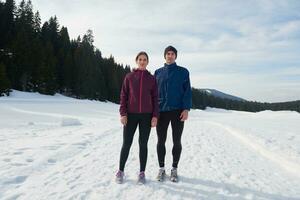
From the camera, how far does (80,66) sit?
70.2 m

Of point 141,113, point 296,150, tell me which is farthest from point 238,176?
point 296,150

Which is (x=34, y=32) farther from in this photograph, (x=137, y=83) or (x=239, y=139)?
(x=137, y=83)

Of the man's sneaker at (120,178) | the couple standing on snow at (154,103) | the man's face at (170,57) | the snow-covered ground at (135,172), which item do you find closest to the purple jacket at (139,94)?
the couple standing on snow at (154,103)

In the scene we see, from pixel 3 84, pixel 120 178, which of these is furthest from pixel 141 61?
pixel 3 84

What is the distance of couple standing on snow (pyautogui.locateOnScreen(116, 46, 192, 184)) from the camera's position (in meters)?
6.15

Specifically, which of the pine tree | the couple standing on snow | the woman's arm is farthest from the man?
the pine tree

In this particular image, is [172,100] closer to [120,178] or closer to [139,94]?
[139,94]

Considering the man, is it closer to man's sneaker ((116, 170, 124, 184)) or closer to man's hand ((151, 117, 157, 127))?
man's hand ((151, 117, 157, 127))

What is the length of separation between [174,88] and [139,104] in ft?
2.57

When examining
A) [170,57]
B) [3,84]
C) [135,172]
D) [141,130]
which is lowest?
[135,172]

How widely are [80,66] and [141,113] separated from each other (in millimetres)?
65795

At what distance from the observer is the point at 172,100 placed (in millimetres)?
6441

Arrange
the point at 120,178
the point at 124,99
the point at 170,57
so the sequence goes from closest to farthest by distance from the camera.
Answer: the point at 120,178 < the point at 124,99 < the point at 170,57

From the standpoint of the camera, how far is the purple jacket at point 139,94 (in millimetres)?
6129
